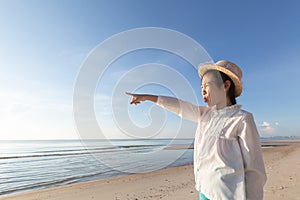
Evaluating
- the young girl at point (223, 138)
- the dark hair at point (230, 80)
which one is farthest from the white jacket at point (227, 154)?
the dark hair at point (230, 80)

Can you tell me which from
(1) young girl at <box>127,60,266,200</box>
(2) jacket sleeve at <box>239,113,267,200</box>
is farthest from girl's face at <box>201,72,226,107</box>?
(2) jacket sleeve at <box>239,113,267,200</box>

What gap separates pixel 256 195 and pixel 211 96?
0.73 meters

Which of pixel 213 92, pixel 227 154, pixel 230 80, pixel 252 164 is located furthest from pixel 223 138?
pixel 230 80

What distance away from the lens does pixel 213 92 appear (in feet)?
5.61

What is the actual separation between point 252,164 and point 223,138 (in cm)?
24

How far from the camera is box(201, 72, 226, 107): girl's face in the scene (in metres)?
1.71

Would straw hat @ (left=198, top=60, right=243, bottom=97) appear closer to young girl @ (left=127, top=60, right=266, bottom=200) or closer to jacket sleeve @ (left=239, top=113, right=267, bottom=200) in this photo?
young girl @ (left=127, top=60, right=266, bottom=200)

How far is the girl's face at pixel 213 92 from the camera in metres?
1.71

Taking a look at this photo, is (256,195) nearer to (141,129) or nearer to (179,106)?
(179,106)

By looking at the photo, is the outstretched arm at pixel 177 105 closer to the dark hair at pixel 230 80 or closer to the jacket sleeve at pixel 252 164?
the dark hair at pixel 230 80

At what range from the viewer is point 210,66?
1809mm

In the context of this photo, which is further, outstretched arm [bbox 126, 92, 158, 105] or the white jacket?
outstretched arm [bbox 126, 92, 158, 105]

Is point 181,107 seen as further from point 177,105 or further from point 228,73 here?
point 228,73

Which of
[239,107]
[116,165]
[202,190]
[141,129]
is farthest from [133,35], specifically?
[116,165]
